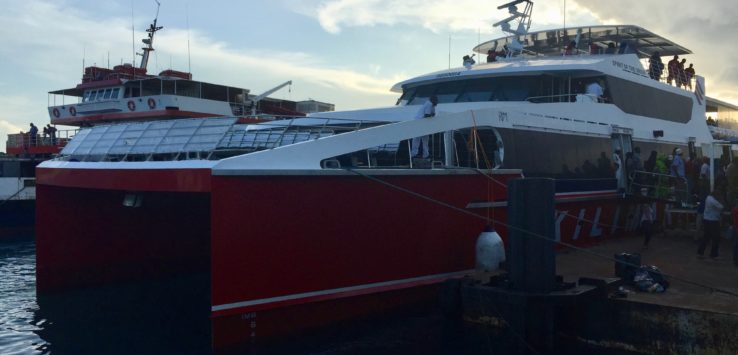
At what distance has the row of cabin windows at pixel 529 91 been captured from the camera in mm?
14352

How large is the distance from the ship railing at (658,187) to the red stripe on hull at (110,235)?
32.0ft

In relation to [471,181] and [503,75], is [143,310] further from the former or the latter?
[503,75]

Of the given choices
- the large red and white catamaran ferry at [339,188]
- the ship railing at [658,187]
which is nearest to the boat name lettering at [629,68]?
the large red and white catamaran ferry at [339,188]

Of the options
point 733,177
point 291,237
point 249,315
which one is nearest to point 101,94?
point 291,237

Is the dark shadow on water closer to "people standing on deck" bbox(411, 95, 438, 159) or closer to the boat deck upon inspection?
"people standing on deck" bbox(411, 95, 438, 159)

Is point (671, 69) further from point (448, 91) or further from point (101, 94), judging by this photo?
point (101, 94)

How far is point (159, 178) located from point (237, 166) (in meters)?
1.73

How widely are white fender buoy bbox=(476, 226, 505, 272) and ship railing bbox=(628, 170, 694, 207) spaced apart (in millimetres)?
5774

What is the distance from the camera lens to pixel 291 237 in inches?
336

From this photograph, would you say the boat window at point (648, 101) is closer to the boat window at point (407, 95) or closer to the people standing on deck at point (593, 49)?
the people standing on deck at point (593, 49)

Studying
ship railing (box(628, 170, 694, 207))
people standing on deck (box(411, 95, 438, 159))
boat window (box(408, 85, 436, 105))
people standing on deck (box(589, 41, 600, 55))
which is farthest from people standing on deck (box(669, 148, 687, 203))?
people standing on deck (box(411, 95, 438, 159))

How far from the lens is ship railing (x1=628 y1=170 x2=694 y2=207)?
575 inches

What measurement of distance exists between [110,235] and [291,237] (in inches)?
235

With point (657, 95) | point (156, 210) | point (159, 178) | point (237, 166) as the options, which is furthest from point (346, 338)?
point (657, 95)
